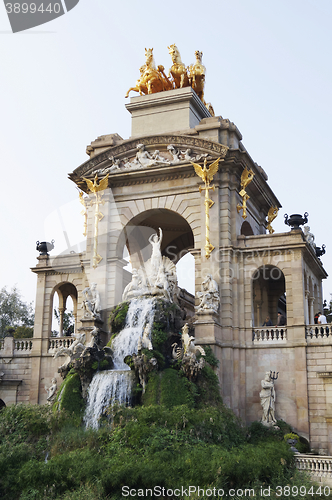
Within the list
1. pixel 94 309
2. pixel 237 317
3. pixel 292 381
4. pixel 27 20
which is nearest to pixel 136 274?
pixel 94 309

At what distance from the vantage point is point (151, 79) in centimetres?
3319

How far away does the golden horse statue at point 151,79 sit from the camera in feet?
109

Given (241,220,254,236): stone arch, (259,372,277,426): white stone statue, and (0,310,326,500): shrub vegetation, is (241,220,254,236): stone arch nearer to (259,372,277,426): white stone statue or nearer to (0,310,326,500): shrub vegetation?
(259,372,277,426): white stone statue

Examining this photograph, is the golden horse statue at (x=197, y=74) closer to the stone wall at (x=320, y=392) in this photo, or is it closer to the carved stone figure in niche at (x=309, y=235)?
the carved stone figure in niche at (x=309, y=235)

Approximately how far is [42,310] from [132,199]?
774 centimetres

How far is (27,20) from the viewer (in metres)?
16.1

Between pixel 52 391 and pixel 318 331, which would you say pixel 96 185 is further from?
pixel 318 331

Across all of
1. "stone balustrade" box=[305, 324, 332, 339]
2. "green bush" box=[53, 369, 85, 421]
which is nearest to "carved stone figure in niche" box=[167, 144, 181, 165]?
"stone balustrade" box=[305, 324, 332, 339]

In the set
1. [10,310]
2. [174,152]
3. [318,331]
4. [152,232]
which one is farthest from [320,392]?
[10,310]

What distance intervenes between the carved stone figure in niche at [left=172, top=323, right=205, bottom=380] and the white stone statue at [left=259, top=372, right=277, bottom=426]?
328 centimetres

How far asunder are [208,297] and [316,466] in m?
8.46

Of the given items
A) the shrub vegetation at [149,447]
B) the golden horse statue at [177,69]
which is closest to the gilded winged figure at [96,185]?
the golden horse statue at [177,69]

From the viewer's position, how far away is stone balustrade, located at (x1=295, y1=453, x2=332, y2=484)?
2019 centimetres

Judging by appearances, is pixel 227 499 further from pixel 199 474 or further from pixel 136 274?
pixel 136 274
